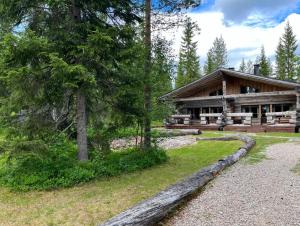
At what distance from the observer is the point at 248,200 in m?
6.00

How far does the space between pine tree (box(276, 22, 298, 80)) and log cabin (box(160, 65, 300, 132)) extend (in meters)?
23.2

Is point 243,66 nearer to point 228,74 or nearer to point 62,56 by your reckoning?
point 228,74

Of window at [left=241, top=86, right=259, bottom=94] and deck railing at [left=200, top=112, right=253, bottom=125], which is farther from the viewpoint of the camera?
window at [left=241, top=86, right=259, bottom=94]

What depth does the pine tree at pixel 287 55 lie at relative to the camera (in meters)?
46.3

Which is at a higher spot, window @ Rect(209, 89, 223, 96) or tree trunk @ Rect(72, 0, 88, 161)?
window @ Rect(209, 89, 223, 96)

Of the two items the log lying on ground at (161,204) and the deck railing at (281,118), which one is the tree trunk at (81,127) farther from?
the deck railing at (281,118)

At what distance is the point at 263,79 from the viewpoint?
21.9 m

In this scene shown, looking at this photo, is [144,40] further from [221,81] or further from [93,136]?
[221,81]

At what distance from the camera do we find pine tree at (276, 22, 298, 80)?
46281 millimetres

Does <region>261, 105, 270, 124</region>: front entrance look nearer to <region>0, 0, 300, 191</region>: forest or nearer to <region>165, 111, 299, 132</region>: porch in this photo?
<region>165, 111, 299, 132</region>: porch

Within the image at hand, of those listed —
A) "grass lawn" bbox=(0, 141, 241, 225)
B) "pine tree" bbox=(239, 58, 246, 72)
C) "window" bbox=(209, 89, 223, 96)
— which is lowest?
"grass lawn" bbox=(0, 141, 241, 225)

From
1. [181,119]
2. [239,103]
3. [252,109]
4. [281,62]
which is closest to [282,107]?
[252,109]

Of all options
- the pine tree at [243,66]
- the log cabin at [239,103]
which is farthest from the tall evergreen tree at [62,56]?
the pine tree at [243,66]

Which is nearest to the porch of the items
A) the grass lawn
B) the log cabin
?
the log cabin
